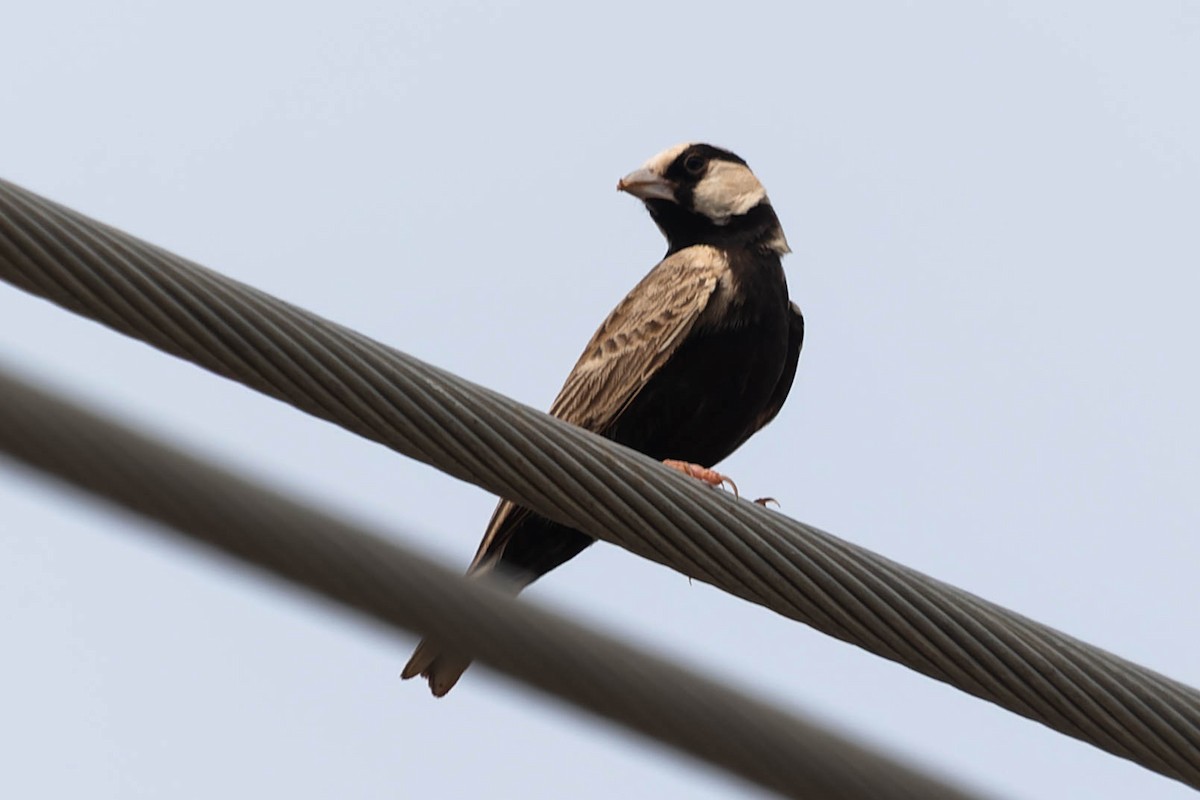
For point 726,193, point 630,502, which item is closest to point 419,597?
point 630,502

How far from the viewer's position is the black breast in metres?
6.37

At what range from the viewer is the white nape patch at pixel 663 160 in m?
7.60

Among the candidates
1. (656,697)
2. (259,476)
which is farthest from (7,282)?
(656,697)

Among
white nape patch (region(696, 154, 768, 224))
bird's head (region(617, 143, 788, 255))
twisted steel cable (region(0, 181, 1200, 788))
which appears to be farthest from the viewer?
white nape patch (region(696, 154, 768, 224))

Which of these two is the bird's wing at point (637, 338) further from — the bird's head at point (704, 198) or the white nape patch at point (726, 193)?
the white nape patch at point (726, 193)

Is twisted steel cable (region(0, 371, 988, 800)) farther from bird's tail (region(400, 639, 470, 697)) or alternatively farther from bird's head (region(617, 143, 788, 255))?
bird's head (region(617, 143, 788, 255))

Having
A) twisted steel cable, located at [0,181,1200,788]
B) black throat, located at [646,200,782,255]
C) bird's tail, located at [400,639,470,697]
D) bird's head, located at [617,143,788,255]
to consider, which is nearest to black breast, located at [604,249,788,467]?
black throat, located at [646,200,782,255]

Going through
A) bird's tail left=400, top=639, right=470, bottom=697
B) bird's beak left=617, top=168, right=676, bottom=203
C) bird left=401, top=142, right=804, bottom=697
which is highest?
bird's beak left=617, top=168, right=676, bottom=203

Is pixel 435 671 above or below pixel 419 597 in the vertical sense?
below

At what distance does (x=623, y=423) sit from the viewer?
21.2 feet

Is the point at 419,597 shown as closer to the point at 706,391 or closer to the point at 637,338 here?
the point at 706,391

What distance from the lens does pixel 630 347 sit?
Result: 650cm

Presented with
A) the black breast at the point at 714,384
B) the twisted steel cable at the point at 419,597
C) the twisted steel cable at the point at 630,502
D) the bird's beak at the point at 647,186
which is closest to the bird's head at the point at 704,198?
the bird's beak at the point at 647,186

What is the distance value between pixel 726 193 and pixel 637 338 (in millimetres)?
1136
